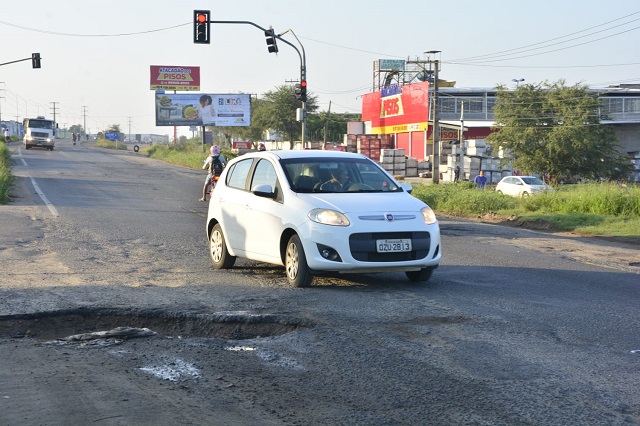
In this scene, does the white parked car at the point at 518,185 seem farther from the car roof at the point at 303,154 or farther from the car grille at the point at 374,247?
the car grille at the point at 374,247

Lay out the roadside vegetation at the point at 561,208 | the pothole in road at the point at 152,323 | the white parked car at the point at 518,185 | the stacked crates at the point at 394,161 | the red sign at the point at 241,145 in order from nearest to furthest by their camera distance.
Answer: the pothole in road at the point at 152,323, the roadside vegetation at the point at 561,208, the white parked car at the point at 518,185, the stacked crates at the point at 394,161, the red sign at the point at 241,145

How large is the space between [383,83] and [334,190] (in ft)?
247

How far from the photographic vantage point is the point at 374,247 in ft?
28.8

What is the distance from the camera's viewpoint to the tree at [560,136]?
48594 mm

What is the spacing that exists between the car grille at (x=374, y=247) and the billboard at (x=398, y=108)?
46.2m

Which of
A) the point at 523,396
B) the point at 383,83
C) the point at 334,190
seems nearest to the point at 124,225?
the point at 334,190

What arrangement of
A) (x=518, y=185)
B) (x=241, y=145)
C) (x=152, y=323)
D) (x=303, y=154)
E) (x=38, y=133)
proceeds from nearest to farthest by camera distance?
(x=152, y=323), (x=303, y=154), (x=518, y=185), (x=38, y=133), (x=241, y=145)

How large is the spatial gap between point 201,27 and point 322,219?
824 inches

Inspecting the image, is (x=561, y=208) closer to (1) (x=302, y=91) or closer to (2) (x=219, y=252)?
(1) (x=302, y=91)

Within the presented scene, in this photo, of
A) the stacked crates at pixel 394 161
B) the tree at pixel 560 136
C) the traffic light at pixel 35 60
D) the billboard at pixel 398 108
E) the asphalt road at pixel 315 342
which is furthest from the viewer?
the billboard at pixel 398 108

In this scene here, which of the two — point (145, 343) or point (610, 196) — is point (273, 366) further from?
point (610, 196)

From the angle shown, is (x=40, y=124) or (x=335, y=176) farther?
(x=40, y=124)

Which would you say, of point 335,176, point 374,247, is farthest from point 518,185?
point 374,247

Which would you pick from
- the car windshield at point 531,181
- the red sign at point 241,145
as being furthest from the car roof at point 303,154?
the red sign at point 241,145
